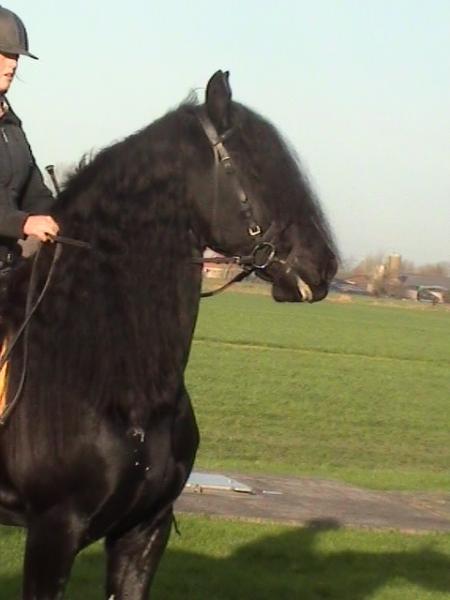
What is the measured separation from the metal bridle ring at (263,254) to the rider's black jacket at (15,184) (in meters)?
0.91

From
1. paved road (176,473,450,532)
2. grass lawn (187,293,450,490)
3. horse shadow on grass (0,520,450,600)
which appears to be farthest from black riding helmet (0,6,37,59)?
grass lawn (187,293,450,490)

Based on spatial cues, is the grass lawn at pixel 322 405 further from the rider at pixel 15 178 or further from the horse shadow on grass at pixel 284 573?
the rider at pixel 15 178

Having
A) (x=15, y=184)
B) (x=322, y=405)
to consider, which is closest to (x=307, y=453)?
(x=322, y=405)

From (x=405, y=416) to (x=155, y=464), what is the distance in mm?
17435

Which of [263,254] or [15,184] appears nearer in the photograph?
[263,254]

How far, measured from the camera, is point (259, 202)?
460 centimetres

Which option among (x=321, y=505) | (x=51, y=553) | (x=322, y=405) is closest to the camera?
(x=51, y=553)

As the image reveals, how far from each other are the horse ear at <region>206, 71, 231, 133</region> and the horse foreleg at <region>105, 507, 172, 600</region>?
1.60m

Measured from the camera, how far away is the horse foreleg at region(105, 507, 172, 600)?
16.1 feet

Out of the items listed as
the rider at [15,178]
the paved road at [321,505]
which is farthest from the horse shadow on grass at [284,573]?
the rider at [15,178]

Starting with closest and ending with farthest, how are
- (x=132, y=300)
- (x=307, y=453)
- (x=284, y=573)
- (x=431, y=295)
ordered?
(x=132, y=300) < (x=284, y=573) < (x=307, y=453) < (x=431, y=295)

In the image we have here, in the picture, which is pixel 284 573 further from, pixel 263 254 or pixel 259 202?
pixel 259 202

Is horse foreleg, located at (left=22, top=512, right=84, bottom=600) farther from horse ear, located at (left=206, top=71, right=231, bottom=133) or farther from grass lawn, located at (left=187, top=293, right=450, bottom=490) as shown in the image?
grass lawn, located at (left=187, top=293, right=450, bottom=490)

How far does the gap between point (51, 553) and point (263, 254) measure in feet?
4.60
